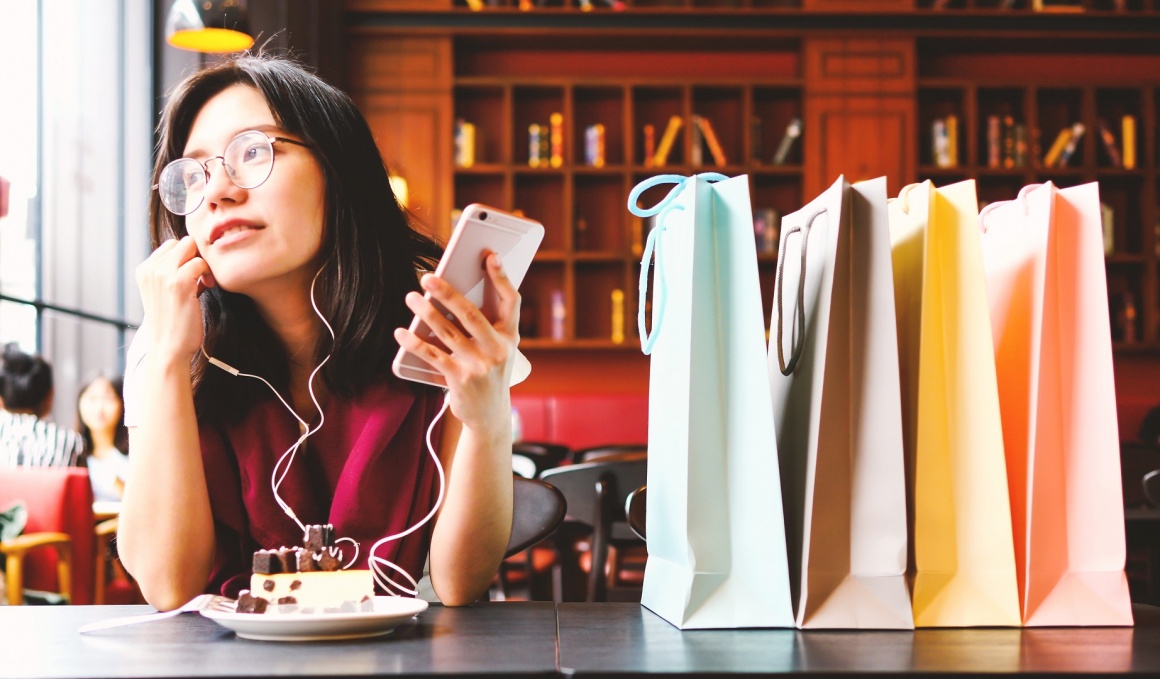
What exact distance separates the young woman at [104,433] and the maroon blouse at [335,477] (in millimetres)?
2637

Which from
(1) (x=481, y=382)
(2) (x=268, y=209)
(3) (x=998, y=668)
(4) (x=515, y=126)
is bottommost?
(3) (x=998, y=668)

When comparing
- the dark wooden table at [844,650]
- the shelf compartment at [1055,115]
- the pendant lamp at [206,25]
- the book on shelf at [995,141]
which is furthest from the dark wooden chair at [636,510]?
the shelf compartment at [1055,115]

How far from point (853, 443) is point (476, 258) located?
32cm

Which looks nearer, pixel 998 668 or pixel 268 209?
pixel 998 668

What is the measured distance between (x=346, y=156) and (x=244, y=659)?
1.89ft

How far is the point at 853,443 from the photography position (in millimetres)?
788

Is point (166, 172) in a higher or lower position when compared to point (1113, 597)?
higher

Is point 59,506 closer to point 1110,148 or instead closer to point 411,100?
point 411,100

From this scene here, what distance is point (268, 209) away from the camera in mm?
976

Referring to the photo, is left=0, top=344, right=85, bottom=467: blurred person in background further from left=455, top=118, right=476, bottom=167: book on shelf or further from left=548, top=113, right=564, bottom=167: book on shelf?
left=548, top=113, right=564, bottom=167: book on shelf

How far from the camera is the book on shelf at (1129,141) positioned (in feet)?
18.0

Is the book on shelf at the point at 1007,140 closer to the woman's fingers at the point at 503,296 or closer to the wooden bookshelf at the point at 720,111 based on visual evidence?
the wooden bookshelf at the point at 720,111

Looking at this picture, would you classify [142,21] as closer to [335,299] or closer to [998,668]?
[335,299]

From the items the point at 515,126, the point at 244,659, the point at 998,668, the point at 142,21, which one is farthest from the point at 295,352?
the point at 515,126
